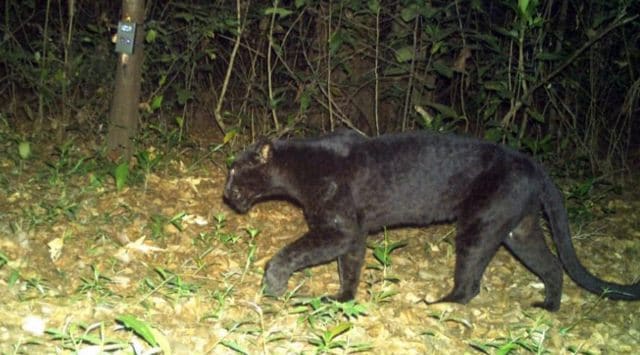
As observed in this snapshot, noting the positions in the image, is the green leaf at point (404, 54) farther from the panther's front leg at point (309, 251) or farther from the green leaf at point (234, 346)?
the green leaf at point (234, 346)

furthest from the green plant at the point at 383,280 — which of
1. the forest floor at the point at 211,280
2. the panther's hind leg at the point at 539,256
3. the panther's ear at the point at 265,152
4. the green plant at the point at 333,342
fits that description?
the panther's ear at the point at 265,152

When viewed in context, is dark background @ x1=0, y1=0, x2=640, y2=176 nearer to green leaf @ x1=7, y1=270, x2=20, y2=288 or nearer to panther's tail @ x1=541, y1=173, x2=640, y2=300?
panther's tail @ x1=541, y1=173, x2=640, y2=300

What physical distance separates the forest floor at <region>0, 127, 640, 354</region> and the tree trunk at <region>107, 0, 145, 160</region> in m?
0.29

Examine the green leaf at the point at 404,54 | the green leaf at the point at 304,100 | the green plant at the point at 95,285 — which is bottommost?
the green plant at the point at 95,285

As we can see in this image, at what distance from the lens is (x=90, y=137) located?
7.15 metres

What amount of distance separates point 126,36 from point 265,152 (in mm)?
2006

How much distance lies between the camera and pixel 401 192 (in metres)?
4.73

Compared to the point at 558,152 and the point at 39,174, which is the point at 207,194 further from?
the point at 558,152

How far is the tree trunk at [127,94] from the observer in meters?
5.75

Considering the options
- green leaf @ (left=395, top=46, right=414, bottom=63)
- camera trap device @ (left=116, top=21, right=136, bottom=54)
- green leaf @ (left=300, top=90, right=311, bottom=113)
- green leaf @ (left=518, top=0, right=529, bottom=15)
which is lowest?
green leaf @ (left=300, top=90, right=311, bottom=113)

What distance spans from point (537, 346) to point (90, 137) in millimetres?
5433

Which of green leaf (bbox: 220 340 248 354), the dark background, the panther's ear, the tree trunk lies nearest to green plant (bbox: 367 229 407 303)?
the panther's ear

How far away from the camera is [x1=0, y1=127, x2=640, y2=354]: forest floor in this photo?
12.2ft

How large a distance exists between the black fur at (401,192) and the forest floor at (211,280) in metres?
0.32
